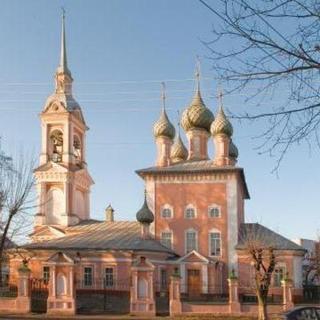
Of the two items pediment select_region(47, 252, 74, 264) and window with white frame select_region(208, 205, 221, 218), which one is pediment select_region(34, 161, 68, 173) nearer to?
window with white frame select_region(208, 205, 221, 218)

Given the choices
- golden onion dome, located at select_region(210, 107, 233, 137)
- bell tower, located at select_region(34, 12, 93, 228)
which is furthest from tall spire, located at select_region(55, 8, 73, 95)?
golden onion dome, located at select_region(210, 107, 233, 137)

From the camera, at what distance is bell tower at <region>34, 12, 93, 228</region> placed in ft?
139

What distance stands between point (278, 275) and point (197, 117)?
40.3ft

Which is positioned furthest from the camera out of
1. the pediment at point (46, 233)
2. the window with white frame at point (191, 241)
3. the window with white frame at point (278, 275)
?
the pediment at point (46, 233)

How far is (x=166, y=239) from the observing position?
1519 inches

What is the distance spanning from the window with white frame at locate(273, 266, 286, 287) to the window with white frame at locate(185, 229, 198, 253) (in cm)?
495

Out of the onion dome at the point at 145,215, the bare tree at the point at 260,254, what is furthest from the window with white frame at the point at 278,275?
the onion dome at the point at 145,215

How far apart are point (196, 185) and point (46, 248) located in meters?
9.73

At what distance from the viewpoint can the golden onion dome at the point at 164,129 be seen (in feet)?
140

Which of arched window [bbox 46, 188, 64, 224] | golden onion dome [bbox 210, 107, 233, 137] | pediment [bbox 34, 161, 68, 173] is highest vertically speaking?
golden onion dome [bbox 210, 107, 233, 137]

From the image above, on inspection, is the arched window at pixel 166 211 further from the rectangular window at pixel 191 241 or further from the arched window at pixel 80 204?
the arched window at pixel 80 204

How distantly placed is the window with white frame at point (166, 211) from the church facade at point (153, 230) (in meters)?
0.06

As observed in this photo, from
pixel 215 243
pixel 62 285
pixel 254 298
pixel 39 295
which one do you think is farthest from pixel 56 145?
pixel 254 298

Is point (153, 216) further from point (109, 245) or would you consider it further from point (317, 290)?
point (317, 290)
